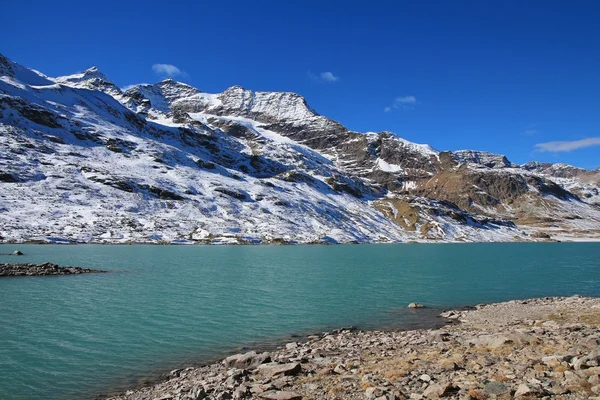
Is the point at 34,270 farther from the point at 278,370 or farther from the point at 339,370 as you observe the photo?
the point at 339,370

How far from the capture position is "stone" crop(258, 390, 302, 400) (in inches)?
660

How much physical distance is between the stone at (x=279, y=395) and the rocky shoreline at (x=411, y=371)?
0.14 ft

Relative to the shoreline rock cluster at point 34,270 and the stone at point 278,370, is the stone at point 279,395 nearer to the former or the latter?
the stone at point 278,370

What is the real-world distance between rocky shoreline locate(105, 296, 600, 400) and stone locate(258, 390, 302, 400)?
4 centimetres

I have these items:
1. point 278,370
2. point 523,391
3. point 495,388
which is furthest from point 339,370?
point 523,391

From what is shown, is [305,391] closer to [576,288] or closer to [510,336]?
[510,336]

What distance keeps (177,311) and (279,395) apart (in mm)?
30187

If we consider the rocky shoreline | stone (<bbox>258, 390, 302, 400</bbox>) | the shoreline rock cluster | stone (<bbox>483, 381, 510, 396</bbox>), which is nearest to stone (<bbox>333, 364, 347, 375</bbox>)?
the rocky shoreline

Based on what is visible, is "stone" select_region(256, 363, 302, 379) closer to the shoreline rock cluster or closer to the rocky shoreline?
the rocky shoreline

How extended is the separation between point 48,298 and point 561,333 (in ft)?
172

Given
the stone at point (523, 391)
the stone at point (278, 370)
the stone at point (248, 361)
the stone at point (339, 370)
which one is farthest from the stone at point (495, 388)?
the stone at point (248, 361)

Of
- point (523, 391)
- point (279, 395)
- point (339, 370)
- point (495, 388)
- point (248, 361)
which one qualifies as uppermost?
point (523, 391)

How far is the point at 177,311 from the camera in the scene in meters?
44.3

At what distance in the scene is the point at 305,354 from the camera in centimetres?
2559
